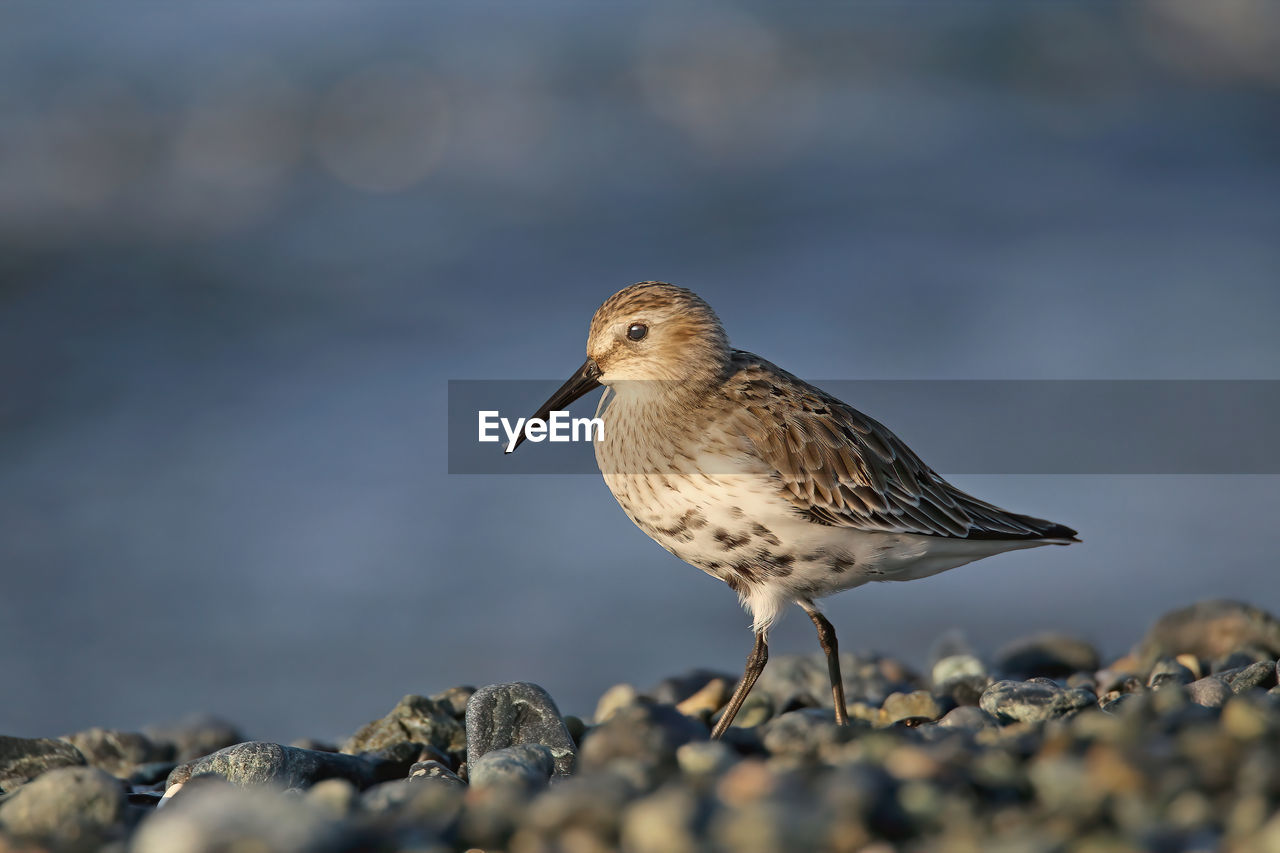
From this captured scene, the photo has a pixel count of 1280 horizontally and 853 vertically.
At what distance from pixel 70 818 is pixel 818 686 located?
4.38 m

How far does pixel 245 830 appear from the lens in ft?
9.23

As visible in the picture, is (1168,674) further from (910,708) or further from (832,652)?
(832,652)

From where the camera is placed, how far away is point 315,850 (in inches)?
110

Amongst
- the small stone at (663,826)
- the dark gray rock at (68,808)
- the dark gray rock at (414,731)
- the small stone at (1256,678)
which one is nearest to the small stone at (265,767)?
the dark gray rock at (414,731)

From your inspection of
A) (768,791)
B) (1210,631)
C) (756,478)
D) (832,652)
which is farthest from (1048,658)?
(768,791)

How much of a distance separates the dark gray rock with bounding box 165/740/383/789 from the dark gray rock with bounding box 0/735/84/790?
87cm

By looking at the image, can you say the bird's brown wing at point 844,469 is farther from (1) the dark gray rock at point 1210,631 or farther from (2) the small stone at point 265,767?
(2) the small stone at point 265,767

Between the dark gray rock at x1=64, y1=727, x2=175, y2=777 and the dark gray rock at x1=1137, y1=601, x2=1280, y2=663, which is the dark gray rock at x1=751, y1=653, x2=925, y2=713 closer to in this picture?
the dark gray rock at x1=1137, y1=601, x2=1280, y2=663

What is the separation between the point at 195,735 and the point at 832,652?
4016 millimetres

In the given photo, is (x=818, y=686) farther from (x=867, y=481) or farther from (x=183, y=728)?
(x=183, y=728)

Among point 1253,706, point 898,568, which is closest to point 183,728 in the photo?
point 898,568

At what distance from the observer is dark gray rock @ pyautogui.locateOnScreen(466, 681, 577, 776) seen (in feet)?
17.2

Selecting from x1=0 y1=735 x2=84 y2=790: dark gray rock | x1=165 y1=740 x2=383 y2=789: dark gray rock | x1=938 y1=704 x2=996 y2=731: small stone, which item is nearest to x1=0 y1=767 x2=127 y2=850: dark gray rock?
x1=165 y1=740 x2=383 y2=789: dark gray rock

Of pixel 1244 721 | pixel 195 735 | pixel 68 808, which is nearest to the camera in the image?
pixel 1244 721
